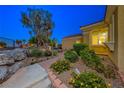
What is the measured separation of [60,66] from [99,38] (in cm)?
153

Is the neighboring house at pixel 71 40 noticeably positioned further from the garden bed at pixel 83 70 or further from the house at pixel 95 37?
the garden bed at pixel 83 70

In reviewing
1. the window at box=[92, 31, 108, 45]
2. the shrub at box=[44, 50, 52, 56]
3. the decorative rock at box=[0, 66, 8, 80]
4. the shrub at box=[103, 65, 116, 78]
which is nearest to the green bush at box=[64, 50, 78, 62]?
the shrub at box=[44, 50, 52, 56]

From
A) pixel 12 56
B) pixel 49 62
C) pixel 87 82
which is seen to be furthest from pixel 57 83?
pixel 12 56

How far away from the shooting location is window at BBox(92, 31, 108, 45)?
13.5 ft

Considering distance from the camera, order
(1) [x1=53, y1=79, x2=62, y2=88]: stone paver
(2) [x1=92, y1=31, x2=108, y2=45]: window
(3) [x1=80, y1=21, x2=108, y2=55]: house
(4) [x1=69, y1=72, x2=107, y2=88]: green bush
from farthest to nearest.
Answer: (2) [x1=92, y1=31, x2=108, y2=45]: window → (3) [x1=80, y1=21, x2=108, y2=55]: house → (1) [x1=53, y1=79, x2=62, y2=88]: stone paver → (4) [x1=69, y1=72, x2=107, y2=88]: green bush

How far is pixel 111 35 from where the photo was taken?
14.5 ft

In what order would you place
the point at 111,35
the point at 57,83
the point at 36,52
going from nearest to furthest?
the point at 57,83 < the point at 36,52 < the point at 111,35

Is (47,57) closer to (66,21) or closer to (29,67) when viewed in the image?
(29,67)

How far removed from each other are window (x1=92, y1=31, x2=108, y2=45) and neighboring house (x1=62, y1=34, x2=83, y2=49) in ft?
1.50

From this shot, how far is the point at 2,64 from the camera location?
3834mm

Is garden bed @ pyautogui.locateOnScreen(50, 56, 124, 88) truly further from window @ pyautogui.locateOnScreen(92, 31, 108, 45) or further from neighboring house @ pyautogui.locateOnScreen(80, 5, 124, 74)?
window @ pyautogui.locateOnScreen(92, 31, 108, 45)

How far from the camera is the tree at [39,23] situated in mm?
3814

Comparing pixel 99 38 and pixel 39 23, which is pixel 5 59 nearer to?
pixel 39 23
